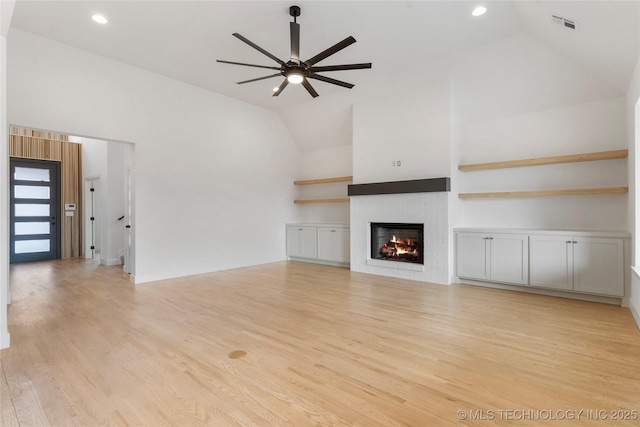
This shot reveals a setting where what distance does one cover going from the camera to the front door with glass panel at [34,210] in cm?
785

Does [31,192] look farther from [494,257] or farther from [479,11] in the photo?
[494,257]

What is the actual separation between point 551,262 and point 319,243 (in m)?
4.22

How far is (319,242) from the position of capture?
7082 mm

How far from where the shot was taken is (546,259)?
4.27m

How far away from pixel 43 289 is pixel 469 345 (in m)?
6.08

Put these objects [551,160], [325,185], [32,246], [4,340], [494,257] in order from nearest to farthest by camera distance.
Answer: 1. [4,340]
2. [551,160]
3. [494,257]
4. [325,185]
5. [32,246]

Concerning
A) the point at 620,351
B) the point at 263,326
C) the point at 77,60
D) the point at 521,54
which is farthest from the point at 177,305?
the point at 521,54

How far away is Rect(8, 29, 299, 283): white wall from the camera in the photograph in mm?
4340

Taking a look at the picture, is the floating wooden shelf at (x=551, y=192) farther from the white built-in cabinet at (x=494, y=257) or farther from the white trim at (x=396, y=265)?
the white trim at (x=396, y=265)

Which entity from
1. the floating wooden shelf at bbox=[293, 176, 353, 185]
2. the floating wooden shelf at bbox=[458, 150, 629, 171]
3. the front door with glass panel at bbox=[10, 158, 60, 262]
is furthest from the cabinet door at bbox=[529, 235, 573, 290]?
the front door with glass panel at bbox=[10, 158, 60, 262]

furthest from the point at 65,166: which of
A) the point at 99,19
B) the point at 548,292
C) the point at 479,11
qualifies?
the point at 548,292

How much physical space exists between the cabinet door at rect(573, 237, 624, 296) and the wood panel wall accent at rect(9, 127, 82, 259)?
35.9ft

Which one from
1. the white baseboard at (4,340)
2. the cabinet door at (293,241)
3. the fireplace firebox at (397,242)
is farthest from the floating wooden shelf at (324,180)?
the white baseboard at (4,340)

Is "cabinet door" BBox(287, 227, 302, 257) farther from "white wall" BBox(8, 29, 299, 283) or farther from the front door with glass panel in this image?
the front door with glass panel
